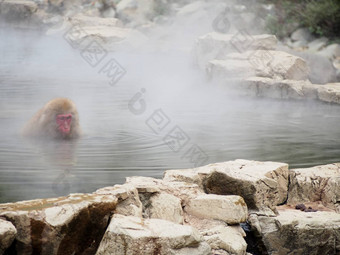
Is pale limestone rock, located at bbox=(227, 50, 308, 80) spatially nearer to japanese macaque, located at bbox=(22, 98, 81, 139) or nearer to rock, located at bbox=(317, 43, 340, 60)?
rock, located at bbox=(317, 43, 340, 60)

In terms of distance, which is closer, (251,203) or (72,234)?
(72,234)

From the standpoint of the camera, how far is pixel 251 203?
4074mm

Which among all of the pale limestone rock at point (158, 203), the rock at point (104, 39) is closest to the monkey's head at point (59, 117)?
the pale limestone rock at point (158, 203)

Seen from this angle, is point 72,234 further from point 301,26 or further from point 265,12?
point 265,12

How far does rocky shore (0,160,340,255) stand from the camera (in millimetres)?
3109

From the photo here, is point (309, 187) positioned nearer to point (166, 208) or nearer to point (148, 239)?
point (166, 208)

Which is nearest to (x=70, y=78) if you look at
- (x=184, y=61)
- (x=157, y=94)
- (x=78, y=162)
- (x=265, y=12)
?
(x=157, y=94)

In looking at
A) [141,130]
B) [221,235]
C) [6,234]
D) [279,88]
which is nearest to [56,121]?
[141,130]

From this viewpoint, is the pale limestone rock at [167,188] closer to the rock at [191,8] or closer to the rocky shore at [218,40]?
the rocky shore at [218,40]

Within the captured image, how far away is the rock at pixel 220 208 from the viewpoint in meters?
3.75

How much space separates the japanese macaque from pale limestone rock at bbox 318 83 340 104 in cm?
539

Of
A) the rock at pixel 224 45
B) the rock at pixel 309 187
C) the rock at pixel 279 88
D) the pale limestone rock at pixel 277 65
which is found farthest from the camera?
the rock at pixel 224 45

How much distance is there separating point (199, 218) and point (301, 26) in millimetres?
15154

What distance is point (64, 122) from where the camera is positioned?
6195 mm
